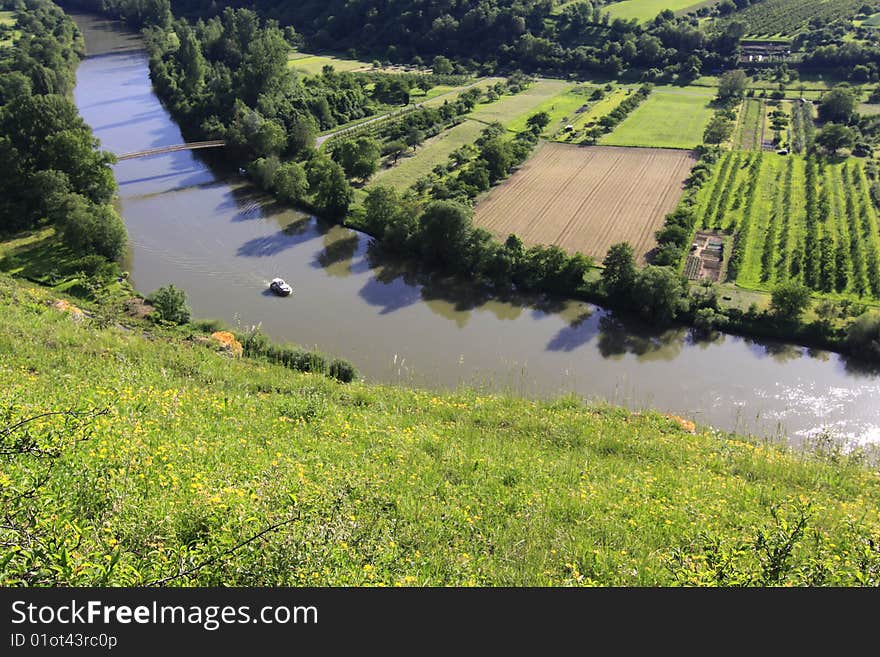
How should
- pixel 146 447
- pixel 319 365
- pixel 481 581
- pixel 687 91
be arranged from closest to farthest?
pixel 481 581, pixel 146 447, pixel 319 365, pixel 687 91

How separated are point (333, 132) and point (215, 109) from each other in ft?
45.2

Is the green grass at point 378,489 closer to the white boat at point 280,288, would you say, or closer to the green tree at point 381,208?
the white boat at point 280,288

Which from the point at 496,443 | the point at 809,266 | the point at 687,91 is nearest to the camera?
the point at 496,443

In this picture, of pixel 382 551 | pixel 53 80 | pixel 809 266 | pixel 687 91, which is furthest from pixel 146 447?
pixel 687 91

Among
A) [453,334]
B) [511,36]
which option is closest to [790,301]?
[453,334]

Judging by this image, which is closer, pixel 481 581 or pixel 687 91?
pixel 481 581

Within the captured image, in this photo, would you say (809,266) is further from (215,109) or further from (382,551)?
(215,109)

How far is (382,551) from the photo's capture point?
12.0 metres

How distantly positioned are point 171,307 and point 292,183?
21.9 metres

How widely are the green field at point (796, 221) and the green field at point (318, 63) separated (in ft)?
217

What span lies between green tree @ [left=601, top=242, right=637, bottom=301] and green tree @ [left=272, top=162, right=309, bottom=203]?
27748mm

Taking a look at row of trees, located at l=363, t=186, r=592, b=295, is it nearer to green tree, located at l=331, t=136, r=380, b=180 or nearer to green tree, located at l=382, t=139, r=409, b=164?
green tree, located at l=331, t=136, r=380, b=180

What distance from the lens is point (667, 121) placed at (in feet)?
249

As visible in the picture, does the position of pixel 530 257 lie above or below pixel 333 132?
below
